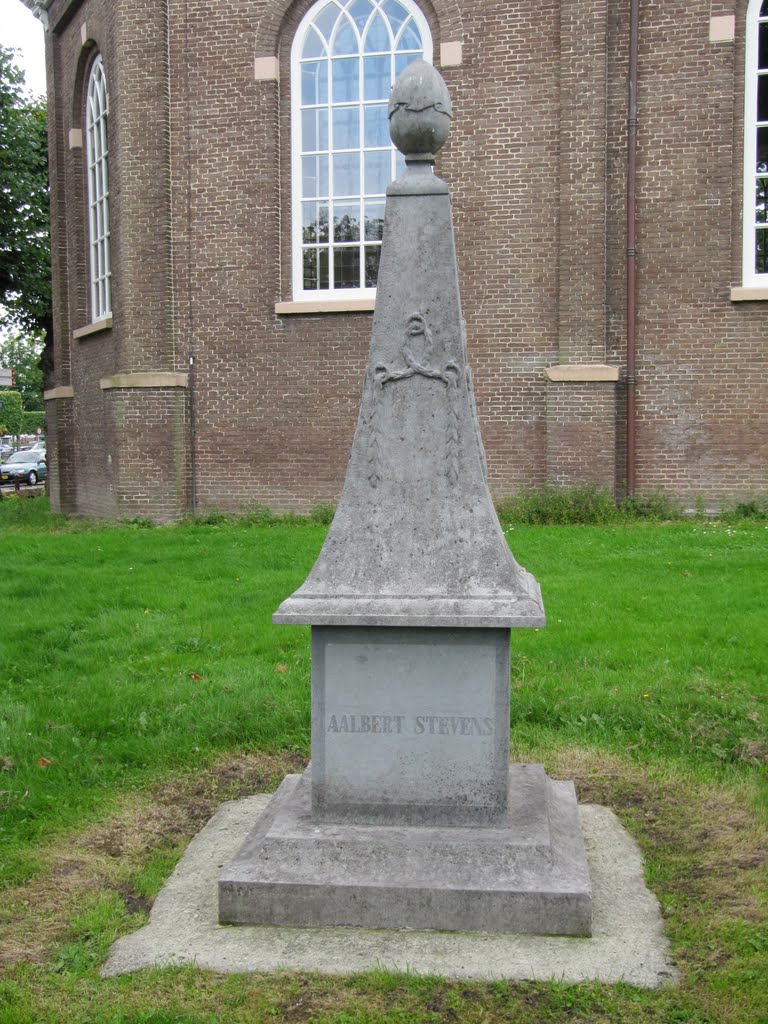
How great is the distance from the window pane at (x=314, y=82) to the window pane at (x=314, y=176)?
0.79 meters

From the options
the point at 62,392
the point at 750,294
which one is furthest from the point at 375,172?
the point at 62,392

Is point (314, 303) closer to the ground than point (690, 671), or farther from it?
farther from it

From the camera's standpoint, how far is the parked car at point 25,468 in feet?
133

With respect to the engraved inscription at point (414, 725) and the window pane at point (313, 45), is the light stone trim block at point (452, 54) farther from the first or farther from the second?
the engraved inscription at point (414, 725)

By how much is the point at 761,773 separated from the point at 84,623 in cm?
494

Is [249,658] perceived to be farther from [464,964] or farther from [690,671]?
[464,964]

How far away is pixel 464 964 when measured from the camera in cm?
330

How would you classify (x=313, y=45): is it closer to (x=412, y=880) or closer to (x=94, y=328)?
(x=94, y=328)

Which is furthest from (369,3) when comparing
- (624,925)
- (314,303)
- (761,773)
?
(624,925)

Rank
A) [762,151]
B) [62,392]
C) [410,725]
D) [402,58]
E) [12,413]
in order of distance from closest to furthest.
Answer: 1. [410,725]
2. [762,151]
3. [402,58]
4. [62,392]
5. [12,413]

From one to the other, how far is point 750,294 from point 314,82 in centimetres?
666

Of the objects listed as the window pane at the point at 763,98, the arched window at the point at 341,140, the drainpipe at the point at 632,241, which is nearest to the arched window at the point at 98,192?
the arched window at the point at 341,140

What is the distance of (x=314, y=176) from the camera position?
1520 cm

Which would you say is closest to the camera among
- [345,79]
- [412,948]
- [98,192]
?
[412,948]
